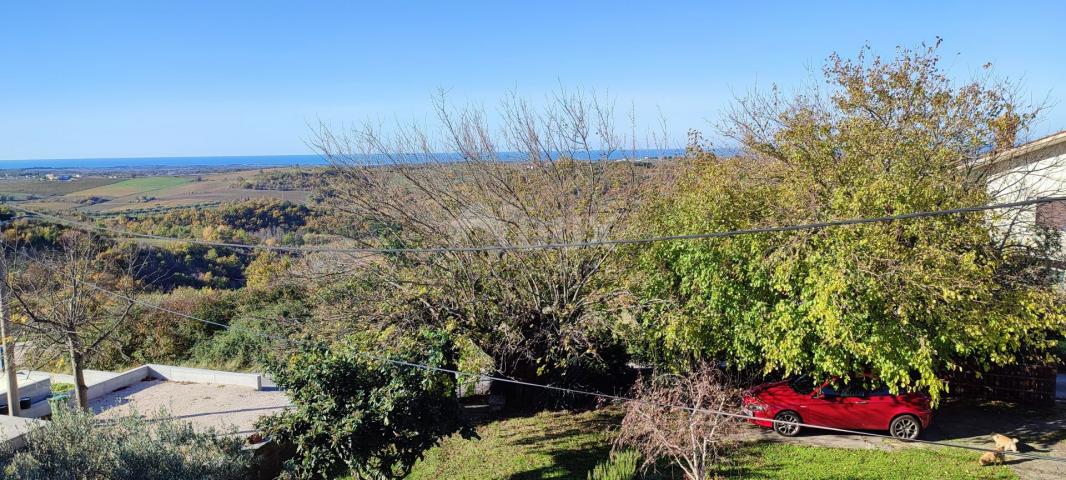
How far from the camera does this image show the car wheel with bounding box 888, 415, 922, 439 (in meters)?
10.9

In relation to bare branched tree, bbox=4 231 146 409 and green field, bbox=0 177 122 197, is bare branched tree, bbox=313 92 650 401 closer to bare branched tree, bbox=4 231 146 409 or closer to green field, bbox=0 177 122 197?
bare branched tree, bbox=4 231 146 409

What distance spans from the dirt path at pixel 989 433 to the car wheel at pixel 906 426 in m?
0.19

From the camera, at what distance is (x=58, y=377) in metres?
16.2

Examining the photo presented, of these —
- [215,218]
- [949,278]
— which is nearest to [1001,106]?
[949,278]

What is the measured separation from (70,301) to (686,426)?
1114cm

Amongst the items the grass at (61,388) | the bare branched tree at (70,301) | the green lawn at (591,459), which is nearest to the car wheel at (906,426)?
the green lawn at (591,459)

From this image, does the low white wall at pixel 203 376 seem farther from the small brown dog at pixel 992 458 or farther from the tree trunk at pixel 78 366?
the small brown dog at pixel 992 458

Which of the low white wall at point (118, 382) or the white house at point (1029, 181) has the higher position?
the white house at point (1029, 181)

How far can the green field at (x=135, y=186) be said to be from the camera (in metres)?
34.8

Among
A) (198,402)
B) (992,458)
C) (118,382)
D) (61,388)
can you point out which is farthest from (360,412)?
(118,382)

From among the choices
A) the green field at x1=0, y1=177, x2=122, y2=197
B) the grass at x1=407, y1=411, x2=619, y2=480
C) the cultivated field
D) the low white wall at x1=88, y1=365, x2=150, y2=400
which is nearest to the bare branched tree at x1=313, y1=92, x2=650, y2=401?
the grass at x1=407, y1=411, x2=619, y2=480

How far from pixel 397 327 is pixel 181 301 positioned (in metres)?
12.1

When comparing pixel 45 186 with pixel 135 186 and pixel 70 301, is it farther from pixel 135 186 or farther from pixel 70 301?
pixel 70 301

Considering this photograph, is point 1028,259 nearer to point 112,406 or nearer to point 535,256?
point 535,256
